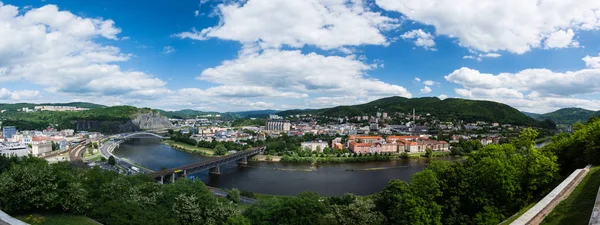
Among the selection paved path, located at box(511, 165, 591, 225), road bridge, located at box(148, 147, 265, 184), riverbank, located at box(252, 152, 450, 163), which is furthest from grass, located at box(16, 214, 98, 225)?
riverbank, located at box(252, 152, 450, 163)

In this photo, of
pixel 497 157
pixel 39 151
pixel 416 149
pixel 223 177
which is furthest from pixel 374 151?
pixel 39 151

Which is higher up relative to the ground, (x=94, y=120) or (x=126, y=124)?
(x=94, y=120)

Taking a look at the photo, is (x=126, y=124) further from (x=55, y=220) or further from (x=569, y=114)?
(x=569, y=114)

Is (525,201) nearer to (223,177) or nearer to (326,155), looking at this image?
(223,177)

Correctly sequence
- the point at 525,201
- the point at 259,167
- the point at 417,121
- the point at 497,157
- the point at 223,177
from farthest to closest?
the point at 417,121 < the point at 259,167 < the point at 223,177 < the point at 497,157 < the point at 525,201

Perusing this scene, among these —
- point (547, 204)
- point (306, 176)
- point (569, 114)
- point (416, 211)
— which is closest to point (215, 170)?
point (306, 176)
